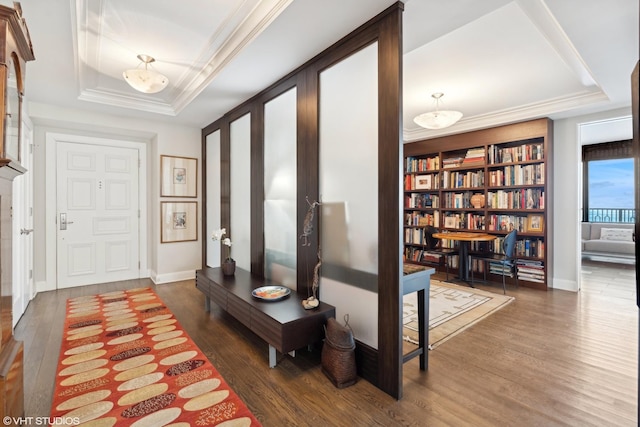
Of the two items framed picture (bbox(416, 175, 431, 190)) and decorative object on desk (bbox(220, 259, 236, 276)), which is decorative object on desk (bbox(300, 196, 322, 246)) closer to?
decorative object on desk (bbox(220, 259, 236, 276))

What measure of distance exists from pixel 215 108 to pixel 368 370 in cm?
371

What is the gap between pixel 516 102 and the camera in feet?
14.4

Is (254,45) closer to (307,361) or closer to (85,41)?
(85,41)

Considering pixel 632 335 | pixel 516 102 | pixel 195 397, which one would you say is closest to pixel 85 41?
pixel 195 397

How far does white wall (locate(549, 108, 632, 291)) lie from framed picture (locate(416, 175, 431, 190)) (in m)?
1.97

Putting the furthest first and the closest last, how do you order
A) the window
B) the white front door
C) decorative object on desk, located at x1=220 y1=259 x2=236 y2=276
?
the window → decorative object on desk, located at x1=220 y1=259 x2=236 y2=276 → the white front door

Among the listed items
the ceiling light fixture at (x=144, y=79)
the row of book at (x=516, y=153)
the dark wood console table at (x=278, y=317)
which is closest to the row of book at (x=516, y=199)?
the row of book at (x=516, y=153)

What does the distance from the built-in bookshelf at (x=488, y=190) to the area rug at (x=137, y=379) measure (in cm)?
463

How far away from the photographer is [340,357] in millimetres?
2127

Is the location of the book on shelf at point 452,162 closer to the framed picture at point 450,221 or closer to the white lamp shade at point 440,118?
the framed picture at point 450,221

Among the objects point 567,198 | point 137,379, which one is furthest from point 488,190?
point 137,379

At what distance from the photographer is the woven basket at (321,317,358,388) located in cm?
212

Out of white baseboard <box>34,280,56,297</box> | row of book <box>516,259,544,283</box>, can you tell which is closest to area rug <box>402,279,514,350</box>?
row of book <box>516,259,544,283</box>

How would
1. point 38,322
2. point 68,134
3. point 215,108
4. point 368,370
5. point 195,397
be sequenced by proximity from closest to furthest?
point 195,397, point 368,370, point 38,322, point 215,108, point 68,134
